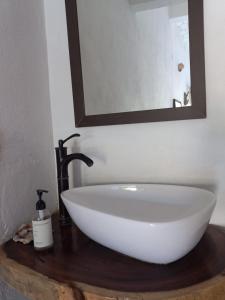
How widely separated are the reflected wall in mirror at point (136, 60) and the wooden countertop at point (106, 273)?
17.9 inches

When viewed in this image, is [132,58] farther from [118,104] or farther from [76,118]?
[76,118]

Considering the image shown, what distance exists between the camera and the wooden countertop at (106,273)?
516 millimetres

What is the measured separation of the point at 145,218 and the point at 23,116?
587 mm

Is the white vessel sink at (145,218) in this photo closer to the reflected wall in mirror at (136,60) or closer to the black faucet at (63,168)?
the black faucet at (63,168)

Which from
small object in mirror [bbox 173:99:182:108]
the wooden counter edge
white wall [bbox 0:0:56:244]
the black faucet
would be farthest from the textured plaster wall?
small object in mirror [bbox 173:99:182:108]

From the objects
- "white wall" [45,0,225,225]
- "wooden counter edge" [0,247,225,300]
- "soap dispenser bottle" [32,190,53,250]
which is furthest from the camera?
"white wall" [45,0,225,225]

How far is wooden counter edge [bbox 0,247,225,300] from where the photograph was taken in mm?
499

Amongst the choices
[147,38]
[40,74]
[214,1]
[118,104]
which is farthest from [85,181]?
[214,1]

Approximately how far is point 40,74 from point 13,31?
0.60 ft

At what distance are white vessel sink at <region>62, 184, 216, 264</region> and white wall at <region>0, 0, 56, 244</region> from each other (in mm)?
199

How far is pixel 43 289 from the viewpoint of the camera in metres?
0.57

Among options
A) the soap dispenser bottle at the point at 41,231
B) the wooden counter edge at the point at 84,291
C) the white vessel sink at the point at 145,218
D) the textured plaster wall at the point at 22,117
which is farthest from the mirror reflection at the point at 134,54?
the wooden counter edge at the point at 84,291

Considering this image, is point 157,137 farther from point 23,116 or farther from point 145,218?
point 23,116

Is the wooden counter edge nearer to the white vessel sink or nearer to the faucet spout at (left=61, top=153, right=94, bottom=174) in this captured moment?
the white vessel sink
